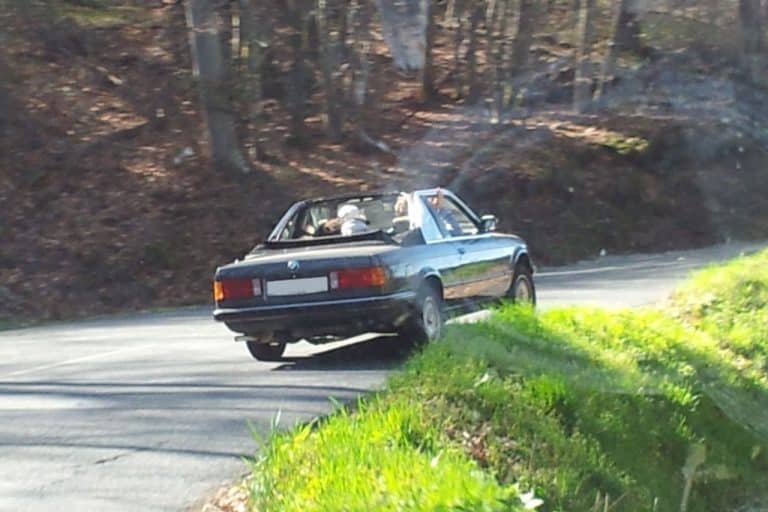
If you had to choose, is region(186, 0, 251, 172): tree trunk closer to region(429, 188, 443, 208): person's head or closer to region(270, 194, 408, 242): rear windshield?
region(270, 194, 408, 242): rear windshield

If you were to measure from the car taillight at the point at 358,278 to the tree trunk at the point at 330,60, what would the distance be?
20464mm

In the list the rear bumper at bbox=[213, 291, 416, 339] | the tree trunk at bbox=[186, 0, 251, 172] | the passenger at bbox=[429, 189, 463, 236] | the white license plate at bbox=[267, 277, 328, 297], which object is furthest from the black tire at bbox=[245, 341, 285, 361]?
the tree trunk at bbox=[186, 0, 251, 172]

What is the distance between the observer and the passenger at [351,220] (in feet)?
41.8

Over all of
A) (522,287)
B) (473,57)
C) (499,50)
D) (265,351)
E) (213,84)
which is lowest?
(473,57)

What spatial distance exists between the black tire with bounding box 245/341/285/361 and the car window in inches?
73.3

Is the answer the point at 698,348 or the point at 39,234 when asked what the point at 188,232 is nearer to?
the point at 39,234

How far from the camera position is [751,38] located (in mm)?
42500

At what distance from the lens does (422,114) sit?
125 ft

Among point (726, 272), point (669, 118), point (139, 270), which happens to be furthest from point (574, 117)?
point (726, 272)

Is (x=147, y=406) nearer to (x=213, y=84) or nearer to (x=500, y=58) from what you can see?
(x=213, y=84)

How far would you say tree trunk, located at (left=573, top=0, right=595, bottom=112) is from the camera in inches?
1473

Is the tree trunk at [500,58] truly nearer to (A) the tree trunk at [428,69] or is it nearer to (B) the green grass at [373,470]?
(A) the tree trunk at [428,69]

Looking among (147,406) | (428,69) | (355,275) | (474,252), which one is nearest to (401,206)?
(474,252)

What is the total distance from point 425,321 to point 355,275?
0.91 meters
